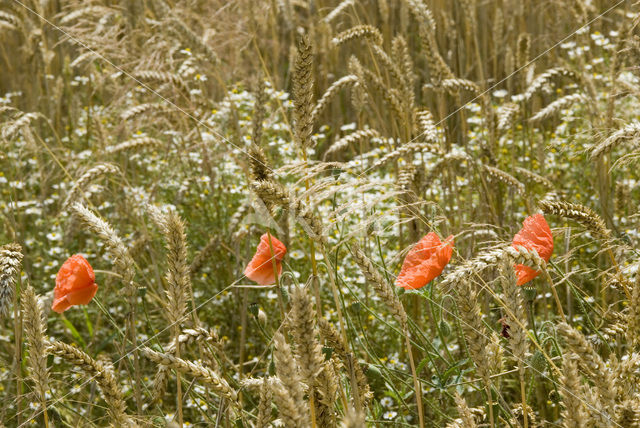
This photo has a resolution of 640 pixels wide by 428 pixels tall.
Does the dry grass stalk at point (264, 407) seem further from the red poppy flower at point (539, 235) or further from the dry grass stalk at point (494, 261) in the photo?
the red poppy flower at point (539, 235)

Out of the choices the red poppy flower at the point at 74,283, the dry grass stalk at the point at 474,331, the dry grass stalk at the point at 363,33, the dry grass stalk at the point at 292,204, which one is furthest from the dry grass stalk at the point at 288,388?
the dry grass stalk at the point at 363,33

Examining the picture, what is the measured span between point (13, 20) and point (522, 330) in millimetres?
3054

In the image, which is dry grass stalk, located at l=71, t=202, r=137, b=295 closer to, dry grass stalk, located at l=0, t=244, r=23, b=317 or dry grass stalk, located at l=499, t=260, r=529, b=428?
dry grass stalk, located at l=0, t=244, r=23, b=317

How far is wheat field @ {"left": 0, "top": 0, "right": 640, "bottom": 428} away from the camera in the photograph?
115cm

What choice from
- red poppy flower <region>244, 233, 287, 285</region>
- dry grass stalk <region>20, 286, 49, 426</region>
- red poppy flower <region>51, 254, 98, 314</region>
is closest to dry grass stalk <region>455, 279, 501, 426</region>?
red poppy flower <region>244, 233, 287, 285</region>

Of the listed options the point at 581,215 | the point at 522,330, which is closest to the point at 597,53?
the point at 581,215

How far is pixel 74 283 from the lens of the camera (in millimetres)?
Answer: 1523

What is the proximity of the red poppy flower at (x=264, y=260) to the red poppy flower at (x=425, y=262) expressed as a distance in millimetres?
245

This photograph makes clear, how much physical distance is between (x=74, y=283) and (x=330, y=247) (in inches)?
49.1

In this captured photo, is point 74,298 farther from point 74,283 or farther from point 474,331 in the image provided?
point 474,331

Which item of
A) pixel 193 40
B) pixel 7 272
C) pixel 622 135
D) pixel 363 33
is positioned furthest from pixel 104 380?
pixel 193 40

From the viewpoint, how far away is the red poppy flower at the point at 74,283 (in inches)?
59.9

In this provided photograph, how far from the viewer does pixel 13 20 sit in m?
3.46

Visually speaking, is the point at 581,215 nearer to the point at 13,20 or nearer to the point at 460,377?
the point at 460,377
